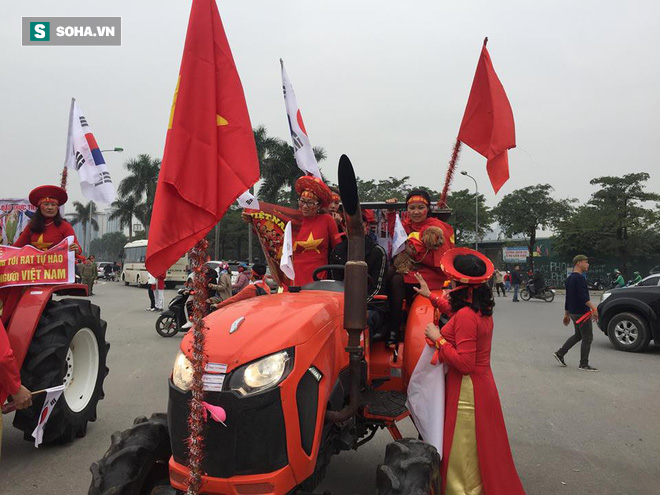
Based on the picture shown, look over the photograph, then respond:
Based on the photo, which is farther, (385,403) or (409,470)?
(385,403)

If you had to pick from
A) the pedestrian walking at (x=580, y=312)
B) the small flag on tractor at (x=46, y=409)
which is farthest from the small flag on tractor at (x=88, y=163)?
the pedestrian walking at (x=580, y=312)

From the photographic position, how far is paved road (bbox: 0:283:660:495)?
416 centimetres

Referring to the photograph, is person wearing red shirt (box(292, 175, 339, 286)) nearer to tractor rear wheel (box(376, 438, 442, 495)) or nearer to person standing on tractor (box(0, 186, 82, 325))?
tractor rear wheel (box(376, 438, 442, 495))

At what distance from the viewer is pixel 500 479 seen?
3.28 metres

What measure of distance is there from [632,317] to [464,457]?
8.93 meters

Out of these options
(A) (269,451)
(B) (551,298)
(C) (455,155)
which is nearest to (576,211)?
(B) (551,298)

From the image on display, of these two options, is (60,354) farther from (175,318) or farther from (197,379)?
(175,318)

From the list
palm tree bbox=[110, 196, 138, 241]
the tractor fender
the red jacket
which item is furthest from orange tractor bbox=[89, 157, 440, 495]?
palm tree bbox=[110, 196, 138, 241]

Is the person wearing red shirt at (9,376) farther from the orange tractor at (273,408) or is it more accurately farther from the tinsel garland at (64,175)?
the tinsel garland at (64,175)

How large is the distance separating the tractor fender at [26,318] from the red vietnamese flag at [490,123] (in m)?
4.20

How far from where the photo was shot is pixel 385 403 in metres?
3.83

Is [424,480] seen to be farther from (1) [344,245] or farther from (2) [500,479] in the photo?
(1) [344,245]

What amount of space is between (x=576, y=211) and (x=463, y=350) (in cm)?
5205

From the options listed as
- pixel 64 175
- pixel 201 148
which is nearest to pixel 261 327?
pixel 201 148
